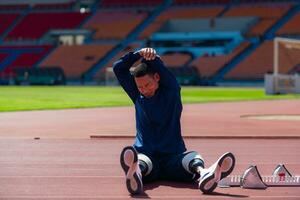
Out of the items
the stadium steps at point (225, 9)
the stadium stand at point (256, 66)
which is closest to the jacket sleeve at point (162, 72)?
the stadium stand at point (256, 66)

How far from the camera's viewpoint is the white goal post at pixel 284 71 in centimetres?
4728

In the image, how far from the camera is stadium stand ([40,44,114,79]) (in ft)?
254

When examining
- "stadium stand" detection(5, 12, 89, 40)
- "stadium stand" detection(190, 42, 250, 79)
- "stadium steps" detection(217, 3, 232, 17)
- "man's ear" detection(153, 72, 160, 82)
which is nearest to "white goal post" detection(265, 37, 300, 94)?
"stadium stand" detection(190, 42, 250, 79)

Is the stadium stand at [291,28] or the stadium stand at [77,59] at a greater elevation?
the stadium stand at [291,28]

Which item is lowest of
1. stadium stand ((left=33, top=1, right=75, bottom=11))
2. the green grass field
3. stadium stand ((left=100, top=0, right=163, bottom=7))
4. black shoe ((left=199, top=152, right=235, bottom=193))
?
stadium stand ((left=33, top=1, right=75, bottom=11))

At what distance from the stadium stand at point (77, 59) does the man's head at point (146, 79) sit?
68.0 m

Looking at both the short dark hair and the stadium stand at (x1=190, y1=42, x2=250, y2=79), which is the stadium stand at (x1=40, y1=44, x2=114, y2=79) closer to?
the stadium stand at (x1=190, y1=42, x2=250, y2=79)

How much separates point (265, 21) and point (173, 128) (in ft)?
212

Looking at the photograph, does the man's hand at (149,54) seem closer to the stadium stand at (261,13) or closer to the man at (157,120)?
the man at (157,120)

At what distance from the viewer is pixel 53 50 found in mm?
81812

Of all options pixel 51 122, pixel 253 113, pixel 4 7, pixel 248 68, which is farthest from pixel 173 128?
pixel 4 7

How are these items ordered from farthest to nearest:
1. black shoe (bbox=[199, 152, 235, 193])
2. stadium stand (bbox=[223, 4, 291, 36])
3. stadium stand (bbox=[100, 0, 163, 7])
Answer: stadium stand (bbox=[100, 0, 163, 7]) → stadium stand (bbox=[223, 4, 291, 36]) → black shoe (bbox=[199, 152, 235, 193])

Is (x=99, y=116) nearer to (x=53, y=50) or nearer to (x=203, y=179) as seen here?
(x=203, y=179)

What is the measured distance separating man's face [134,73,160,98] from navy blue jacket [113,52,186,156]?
0.07 m
